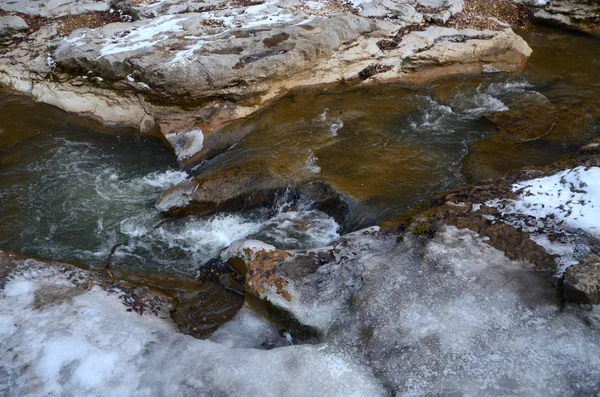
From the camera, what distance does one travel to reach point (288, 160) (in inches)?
308

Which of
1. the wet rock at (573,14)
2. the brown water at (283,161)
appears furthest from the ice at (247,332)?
the wet rock at (573,14)

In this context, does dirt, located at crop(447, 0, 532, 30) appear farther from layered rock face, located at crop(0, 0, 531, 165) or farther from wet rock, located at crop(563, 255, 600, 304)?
wet rock, located at crop(563, 255, 600, 304)

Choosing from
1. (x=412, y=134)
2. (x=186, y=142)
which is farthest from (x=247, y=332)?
(x=412, y=134)

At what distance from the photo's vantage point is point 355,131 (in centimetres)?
865

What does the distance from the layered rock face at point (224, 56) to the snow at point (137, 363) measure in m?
4.31

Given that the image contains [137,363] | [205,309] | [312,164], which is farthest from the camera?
[312,164]

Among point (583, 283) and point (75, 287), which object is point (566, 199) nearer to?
point (583, 283)

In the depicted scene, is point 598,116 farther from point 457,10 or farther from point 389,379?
point 389,379

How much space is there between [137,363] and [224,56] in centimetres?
639

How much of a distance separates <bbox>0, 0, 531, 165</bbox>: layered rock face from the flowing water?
1.38 feet

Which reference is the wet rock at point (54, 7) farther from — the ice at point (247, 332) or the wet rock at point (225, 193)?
the ice at point (247, 332)

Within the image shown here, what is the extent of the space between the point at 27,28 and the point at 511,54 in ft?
38.4

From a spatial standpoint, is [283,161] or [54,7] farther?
[54,7]

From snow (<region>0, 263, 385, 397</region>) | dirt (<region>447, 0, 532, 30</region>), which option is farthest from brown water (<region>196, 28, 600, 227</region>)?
snow (<region>0, 263, 385, 397</region>)
